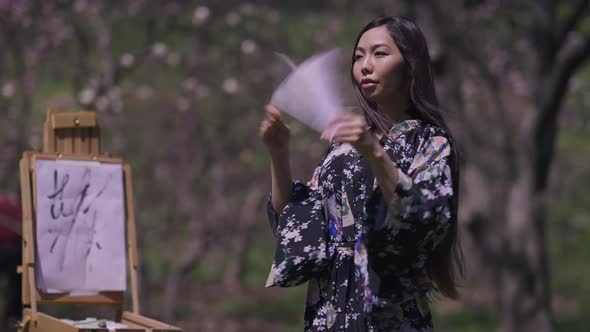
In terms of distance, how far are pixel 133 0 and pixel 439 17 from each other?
7.54 feet

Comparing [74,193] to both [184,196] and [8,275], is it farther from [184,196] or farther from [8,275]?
[184,196]

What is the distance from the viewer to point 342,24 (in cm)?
1048

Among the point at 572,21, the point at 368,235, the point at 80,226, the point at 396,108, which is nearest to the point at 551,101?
the point at 572,21

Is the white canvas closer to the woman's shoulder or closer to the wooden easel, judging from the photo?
the wooden easel

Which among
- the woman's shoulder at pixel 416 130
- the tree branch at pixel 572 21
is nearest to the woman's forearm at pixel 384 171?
the woman's shoulder at pixel 416 130

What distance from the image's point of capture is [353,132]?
2373mm

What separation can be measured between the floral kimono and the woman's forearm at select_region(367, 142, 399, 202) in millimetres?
19

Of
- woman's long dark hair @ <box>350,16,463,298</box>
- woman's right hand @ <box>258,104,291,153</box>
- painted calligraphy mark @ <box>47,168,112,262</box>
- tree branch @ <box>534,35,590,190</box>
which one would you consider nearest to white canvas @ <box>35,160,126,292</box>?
painted calligraphy mark @ <box>47,168,112,262</box>

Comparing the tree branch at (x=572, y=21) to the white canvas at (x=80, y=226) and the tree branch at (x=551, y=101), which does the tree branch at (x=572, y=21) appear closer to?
the tree branch at (x=551, y=101)

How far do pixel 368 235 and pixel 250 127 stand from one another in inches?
285

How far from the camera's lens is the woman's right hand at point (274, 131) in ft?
9.00

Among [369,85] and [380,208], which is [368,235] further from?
Answer: [369,85]

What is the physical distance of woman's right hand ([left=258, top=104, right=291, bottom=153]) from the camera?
2.74m

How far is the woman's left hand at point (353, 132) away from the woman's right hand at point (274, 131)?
0.34m
